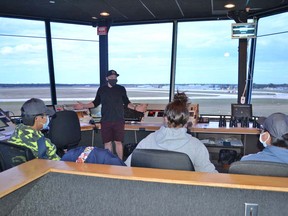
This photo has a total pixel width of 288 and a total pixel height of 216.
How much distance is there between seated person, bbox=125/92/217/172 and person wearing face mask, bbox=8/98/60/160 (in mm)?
618

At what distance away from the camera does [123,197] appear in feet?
3.92

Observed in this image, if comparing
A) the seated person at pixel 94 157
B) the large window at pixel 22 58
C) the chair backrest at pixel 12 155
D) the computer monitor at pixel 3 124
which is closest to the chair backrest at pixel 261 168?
the seated person at pixel 94 157

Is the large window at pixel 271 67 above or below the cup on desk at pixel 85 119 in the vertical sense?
above

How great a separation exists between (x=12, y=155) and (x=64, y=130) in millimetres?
1943

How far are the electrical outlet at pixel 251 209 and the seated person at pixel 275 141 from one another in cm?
61

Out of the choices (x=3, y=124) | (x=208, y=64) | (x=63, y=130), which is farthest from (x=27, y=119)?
(x=208, y=64)

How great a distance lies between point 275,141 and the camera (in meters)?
1.70

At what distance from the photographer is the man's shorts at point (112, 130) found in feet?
13.8

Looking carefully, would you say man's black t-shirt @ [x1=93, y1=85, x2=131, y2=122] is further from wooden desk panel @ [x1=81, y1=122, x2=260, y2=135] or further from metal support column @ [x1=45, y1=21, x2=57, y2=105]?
metal support column @ [x1=45, y1=21, x2=57, y2=105]

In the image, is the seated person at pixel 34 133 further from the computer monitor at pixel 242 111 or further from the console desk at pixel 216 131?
the computer monitor at pixel 242 111

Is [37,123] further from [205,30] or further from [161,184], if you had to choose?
[205,30]

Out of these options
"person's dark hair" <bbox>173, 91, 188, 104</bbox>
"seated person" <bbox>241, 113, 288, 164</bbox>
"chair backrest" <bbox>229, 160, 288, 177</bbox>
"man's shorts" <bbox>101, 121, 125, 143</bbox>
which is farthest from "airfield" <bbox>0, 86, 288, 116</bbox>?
"chair backrest" <bbox>229, 160, 288, 177</bbox>

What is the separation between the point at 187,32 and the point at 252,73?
4.76 ft

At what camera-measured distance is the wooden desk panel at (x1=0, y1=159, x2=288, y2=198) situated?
42.4 inches
